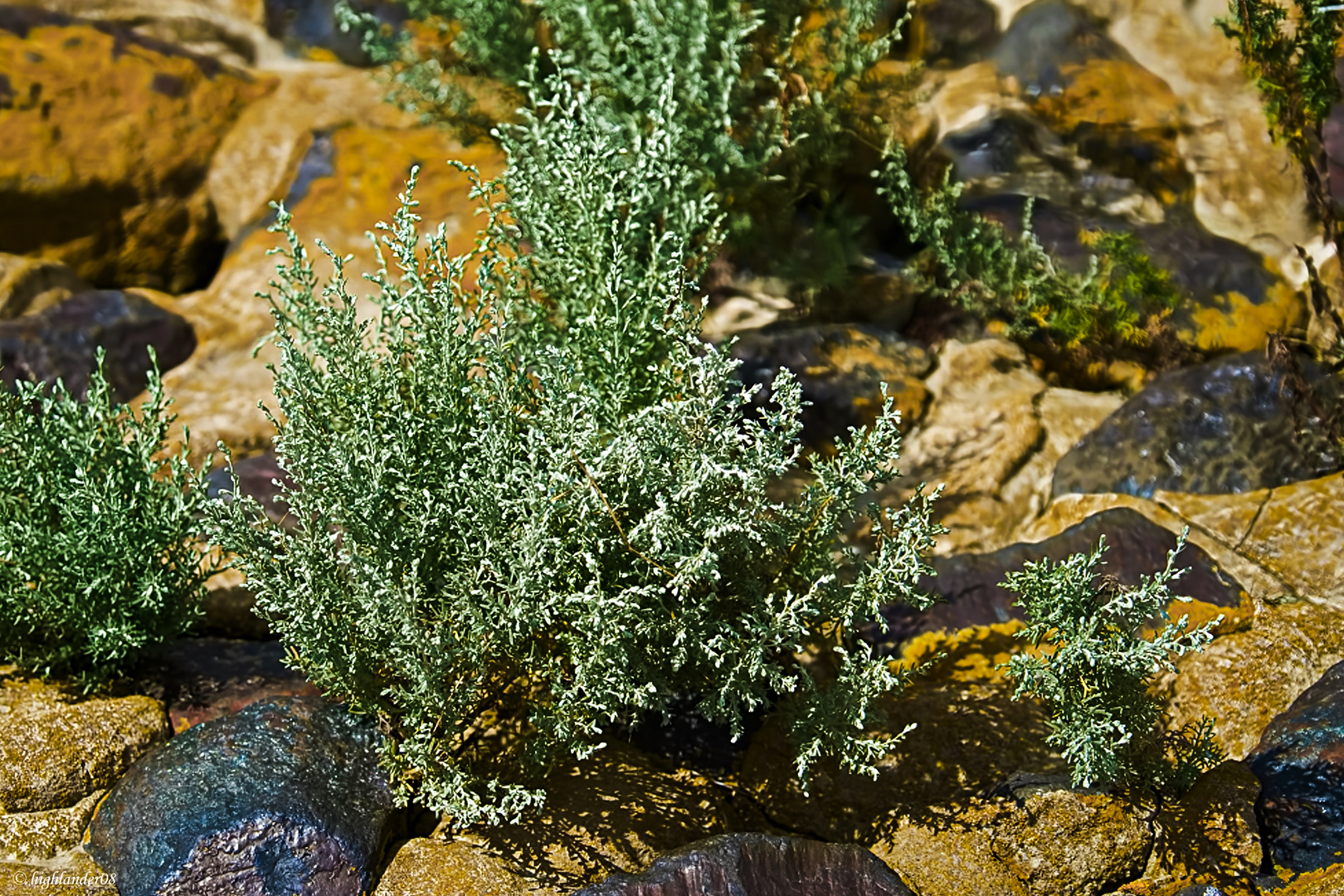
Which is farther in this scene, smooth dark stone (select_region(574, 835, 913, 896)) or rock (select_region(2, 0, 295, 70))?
rock (select_region(2, 0, 295, 70))

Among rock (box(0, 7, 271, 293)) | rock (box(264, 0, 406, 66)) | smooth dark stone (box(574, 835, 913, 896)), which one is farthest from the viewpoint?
rock (box(264, 0, 406, 66))

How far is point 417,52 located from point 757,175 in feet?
10.7

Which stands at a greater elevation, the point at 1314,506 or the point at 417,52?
the point at 417,52

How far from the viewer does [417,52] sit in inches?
316

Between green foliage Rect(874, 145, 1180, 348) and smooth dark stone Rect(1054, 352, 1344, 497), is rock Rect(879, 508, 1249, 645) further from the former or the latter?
green foliage Rect(874, 145, 1180, 348)

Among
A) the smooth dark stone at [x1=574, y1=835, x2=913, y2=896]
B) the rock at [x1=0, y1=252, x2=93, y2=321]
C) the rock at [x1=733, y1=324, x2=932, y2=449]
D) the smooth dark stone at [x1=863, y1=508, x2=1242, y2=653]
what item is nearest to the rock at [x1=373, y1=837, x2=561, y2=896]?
the smooth dark stone at [x1=574, y1=835, x2=913, y2=896]

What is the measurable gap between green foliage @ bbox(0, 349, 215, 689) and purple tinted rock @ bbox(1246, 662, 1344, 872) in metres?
3.52

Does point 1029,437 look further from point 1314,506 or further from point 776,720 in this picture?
point 776,720

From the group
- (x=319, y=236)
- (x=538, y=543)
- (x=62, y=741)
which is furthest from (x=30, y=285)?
(x=538, y=543)

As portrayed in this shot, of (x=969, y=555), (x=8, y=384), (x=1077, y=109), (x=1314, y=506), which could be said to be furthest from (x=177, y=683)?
(x=1077, y=109)

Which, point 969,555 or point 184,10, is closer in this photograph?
point 969,555

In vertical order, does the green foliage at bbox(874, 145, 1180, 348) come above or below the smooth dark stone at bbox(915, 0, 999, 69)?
below

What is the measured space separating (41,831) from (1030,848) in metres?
3.03

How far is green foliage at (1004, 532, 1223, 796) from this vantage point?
11.2ft
